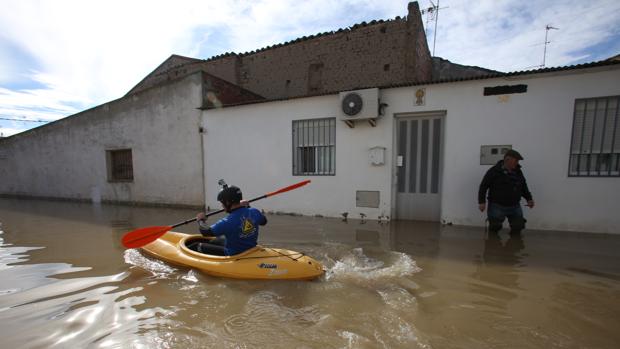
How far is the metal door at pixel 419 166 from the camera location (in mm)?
5949

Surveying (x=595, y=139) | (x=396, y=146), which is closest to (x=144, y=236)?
(x=396, y=146)

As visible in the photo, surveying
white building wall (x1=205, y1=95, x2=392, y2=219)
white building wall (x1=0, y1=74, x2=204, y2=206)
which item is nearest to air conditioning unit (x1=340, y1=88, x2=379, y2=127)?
white building wall (x1=205, y1=95, x2=392, y2=219)

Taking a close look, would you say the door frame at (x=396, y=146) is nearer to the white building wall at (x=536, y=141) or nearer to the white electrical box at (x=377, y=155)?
the white building wall at (x=536, y=141)

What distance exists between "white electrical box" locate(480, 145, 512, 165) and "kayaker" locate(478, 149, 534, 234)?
2.29 ft

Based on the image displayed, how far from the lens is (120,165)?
10.0 meters

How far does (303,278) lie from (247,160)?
16.4 feet

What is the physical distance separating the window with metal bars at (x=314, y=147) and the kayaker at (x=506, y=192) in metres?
3.15

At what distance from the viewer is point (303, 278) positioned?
309 cm

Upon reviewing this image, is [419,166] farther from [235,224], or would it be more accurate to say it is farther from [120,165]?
[120,165]

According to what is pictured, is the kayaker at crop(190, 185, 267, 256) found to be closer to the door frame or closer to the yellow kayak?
the yellow kayak

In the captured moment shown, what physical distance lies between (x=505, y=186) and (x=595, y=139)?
2.00 metres

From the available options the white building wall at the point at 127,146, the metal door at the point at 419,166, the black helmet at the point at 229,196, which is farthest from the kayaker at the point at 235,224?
the white building wall at the point at 127,146

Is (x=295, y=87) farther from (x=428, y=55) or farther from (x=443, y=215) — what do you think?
(x=443, y=215)

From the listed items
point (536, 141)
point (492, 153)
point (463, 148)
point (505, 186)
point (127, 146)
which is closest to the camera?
point (505, 186)
